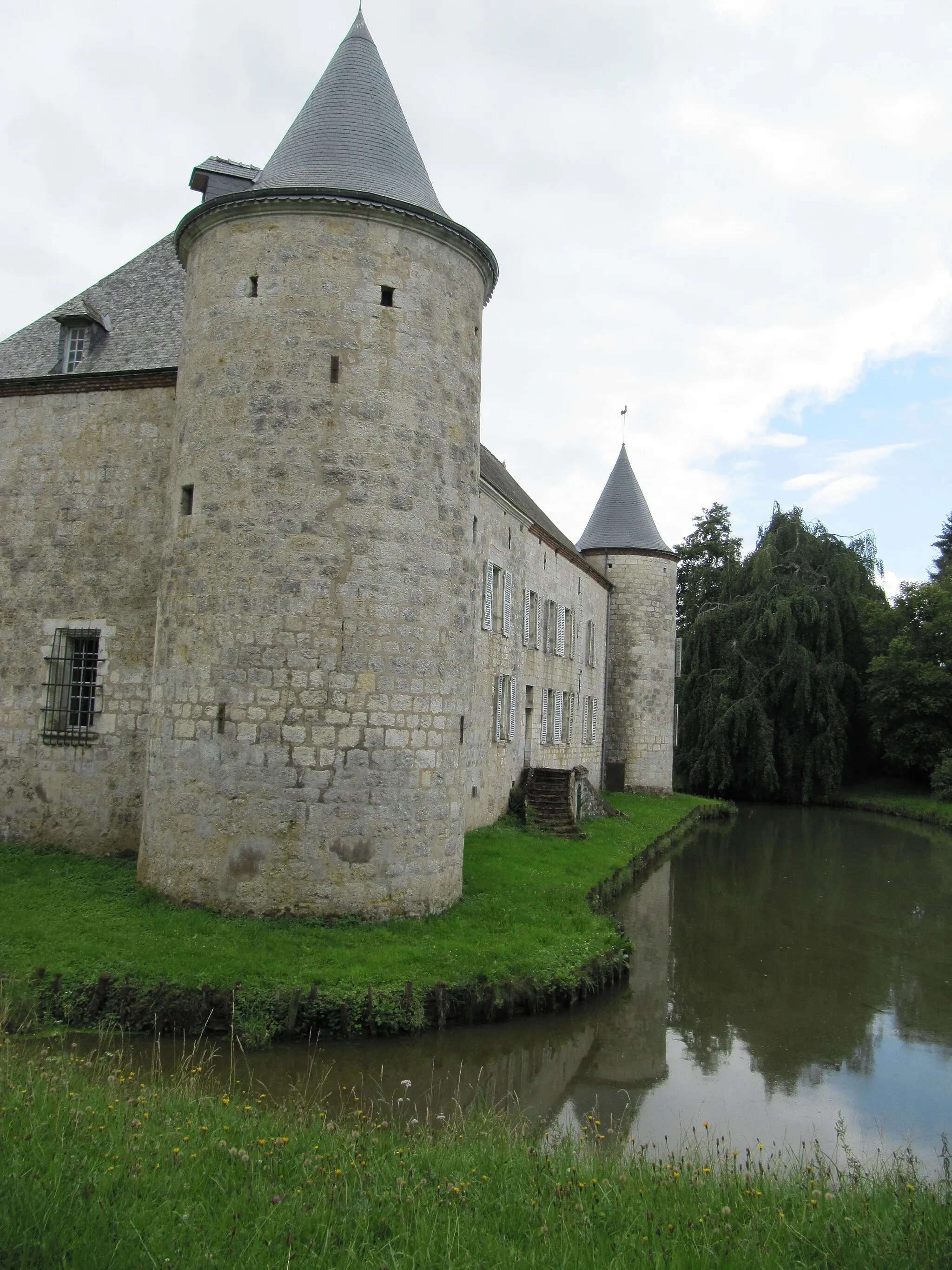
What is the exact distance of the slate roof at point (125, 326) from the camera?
13.4m

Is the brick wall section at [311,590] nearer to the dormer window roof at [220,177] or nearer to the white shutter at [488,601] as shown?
the dormer window roof at [220,177]

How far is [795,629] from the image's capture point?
32.8m

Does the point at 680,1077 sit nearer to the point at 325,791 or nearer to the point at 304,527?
the point at 325,791

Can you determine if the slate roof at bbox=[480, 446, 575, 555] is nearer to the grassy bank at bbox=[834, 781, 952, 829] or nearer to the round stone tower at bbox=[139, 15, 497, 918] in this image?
the round stone tower at bbox=[139, 15, 497, 918]

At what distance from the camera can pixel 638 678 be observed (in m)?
28.9

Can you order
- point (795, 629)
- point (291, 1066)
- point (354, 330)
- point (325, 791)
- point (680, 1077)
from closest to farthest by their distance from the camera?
1. point (291, 1066)
2. point (680, 1077)
3. point (325, 791)
4. point (354, 330)
5. point (795, 629)

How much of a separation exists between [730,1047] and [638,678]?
20.2m

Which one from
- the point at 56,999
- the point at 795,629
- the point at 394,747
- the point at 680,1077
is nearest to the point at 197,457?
the point at 394,747

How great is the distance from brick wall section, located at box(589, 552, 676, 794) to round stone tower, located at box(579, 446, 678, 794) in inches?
0.8

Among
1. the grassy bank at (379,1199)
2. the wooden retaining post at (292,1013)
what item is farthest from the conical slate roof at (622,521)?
the grassy bank at (379,1199)

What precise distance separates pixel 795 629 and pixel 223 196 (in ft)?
85.9

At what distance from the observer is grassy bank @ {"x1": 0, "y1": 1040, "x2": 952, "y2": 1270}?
3.66m

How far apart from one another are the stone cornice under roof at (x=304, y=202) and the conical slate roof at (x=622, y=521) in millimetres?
17986

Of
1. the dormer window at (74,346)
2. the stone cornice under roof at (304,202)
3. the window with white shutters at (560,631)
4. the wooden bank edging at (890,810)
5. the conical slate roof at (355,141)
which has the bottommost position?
the wooden bank edging at (890,810)
